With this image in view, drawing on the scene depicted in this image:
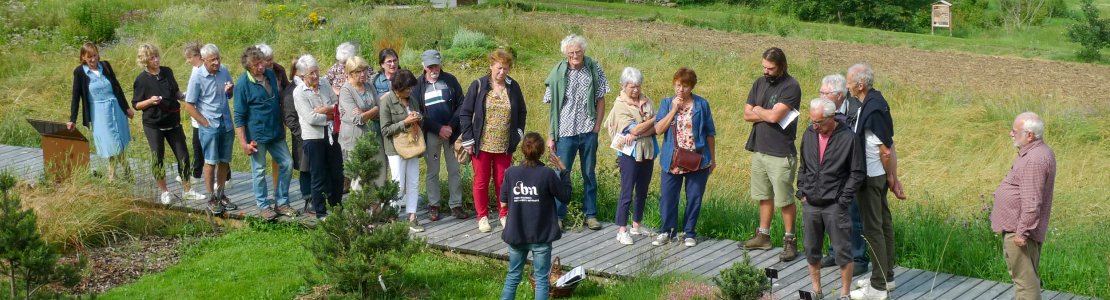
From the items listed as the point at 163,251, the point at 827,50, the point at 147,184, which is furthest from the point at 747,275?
the point at 827,50

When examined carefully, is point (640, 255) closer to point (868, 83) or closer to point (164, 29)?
point (868, 83)

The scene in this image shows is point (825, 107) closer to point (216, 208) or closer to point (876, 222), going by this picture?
point (876, 222)

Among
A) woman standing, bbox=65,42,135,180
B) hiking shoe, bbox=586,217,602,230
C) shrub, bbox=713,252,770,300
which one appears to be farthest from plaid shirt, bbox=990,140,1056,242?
woman standing, bbox=65,42,135,180

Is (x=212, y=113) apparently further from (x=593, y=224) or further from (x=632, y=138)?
(x=632, y=138)

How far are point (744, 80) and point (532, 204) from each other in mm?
11699

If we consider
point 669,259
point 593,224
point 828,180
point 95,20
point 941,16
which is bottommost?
point 669,259

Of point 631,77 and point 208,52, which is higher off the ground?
point 208,52

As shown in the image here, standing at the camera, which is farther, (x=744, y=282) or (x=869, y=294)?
(x=869, y=294)

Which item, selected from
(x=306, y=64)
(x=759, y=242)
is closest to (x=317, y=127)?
(x=306, y=64)

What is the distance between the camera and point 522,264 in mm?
7410

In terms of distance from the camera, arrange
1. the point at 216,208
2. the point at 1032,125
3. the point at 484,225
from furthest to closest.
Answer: the point at 216,208 < the point at 484,225 < the point at 1032,125

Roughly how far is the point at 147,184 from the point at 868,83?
6.44 m

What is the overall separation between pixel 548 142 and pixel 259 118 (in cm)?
239

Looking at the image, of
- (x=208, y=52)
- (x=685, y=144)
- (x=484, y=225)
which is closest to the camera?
(x=685, y=144)
